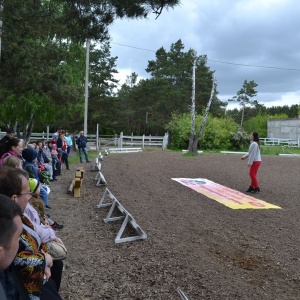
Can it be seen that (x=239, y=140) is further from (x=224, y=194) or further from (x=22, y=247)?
(x=22, y=247)

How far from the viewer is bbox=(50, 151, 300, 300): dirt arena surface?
443 centimetres

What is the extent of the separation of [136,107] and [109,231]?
54.0 metres

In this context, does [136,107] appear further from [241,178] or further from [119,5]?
[119,5]

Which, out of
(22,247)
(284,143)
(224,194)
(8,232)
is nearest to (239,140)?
(284,143)

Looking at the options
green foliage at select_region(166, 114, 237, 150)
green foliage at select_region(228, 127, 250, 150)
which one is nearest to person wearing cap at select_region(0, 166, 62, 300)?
green foliage at select_region(166, 114, 237, 150)

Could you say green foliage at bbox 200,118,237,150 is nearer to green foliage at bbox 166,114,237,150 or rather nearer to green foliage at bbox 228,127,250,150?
green foliage at bbox 166,114,237,150

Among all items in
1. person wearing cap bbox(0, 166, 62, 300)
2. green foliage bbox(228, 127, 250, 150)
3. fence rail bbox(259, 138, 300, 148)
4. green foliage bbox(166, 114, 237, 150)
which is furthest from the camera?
A: fence rail bbox(259, 138, 300, 148)

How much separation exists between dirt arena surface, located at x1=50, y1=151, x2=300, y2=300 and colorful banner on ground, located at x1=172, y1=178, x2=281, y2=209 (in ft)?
1.03

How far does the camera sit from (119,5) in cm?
700

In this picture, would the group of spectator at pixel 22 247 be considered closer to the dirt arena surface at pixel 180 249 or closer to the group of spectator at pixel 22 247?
the group of spectator at pixel 22 247

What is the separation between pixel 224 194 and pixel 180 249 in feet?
17.6

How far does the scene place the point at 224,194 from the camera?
10844mm

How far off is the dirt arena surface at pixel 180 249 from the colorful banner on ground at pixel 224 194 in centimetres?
31

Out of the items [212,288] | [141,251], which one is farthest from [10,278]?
[141,251]
